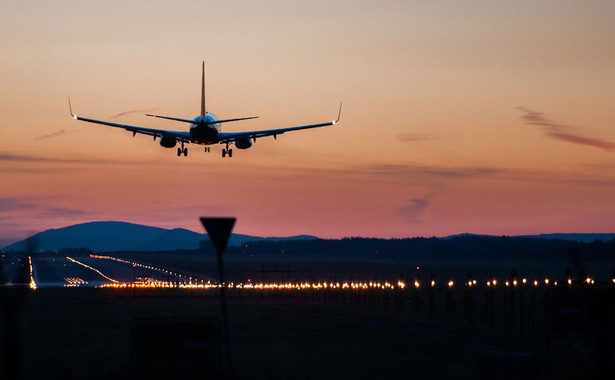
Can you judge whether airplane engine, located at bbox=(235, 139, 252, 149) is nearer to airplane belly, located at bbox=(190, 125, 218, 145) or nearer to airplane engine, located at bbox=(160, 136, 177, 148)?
airplane belly, located at bbox=(190, 125, 218, 145)

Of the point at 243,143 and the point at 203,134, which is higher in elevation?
the point at 203,134

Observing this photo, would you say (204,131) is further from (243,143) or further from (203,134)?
(243,143)

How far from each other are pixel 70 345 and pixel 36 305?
3536 cm

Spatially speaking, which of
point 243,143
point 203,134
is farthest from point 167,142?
point 243,143

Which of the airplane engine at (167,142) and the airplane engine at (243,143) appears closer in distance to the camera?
the airplane engine at (167,142)

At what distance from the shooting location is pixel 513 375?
84.2 ft

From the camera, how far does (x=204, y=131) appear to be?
90.1 metres

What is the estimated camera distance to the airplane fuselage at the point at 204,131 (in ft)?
295

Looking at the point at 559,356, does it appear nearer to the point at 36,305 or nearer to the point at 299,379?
the point at 299,379

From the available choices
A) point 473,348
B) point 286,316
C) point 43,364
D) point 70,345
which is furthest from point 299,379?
point 286,316

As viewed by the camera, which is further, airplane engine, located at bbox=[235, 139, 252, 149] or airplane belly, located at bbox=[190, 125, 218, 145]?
airplane engine, located at bbox=[235, 139, 252, 149]

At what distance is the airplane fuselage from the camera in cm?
9006

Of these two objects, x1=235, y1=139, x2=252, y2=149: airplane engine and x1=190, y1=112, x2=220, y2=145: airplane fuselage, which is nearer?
x1=190, y1=112, x2=220, y2=145: airplane fuselage

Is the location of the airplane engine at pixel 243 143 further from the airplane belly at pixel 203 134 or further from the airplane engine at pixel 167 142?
the airplane engine at pixel 167 142
